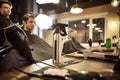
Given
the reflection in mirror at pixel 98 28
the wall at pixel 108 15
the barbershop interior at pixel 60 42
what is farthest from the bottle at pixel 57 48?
the reflection in mirror at pixel 98 28

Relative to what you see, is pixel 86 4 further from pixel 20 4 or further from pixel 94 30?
pixel 20 4

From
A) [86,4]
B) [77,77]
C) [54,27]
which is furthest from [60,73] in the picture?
[86,4]

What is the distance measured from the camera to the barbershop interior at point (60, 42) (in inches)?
34.3

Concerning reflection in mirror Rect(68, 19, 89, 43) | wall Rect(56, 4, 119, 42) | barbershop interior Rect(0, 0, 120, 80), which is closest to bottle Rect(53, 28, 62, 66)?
barbershop interior Rect(0, 0, 120, 80)

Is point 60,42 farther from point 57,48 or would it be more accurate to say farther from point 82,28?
point 82,28

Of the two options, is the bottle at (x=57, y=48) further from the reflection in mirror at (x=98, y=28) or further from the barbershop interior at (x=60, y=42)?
the reflection in mirror at (x=98, y=28)

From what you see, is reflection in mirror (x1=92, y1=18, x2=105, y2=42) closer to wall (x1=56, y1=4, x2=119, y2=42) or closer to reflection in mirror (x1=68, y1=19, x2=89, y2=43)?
wall (x1=56, y1=4, x2=119, y2=42)

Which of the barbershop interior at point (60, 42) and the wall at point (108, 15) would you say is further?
the wall at point (108, 15)

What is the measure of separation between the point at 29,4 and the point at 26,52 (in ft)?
14.9

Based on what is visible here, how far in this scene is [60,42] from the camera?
3.59 feet

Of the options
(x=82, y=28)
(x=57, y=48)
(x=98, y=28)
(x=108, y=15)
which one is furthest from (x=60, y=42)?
(x=82, y=28)

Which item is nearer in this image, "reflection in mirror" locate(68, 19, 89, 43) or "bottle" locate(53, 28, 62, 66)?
"bottle" locate(53, 28, 62, 66)

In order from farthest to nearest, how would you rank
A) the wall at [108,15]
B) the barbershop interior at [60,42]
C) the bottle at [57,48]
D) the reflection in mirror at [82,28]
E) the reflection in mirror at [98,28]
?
the reflection in mirror at [82,28]
the reflection in mirror at [98,28]
the wall at [108,15]
the bottle at [57,48]
the barbershop interior at [60,42]

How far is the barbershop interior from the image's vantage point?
2.86ft
